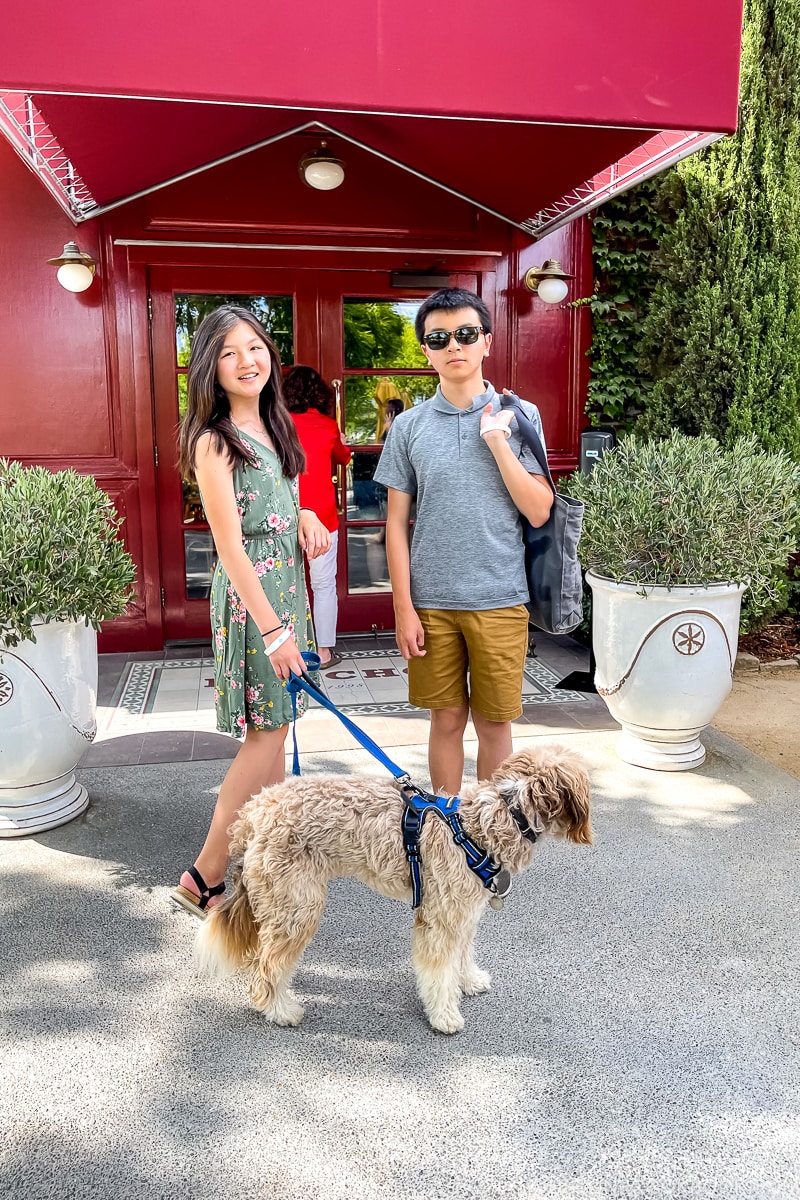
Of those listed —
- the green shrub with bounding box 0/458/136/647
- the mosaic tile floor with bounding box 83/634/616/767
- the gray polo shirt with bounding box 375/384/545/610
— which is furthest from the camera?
the mosaic tile floor with bounding box 83/634/616/767

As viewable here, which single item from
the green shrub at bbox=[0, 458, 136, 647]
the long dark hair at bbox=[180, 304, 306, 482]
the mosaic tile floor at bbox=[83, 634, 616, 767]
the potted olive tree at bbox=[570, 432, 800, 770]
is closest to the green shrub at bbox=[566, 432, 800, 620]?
the potted olive tree at bbox=[570, 432, 800, 770]

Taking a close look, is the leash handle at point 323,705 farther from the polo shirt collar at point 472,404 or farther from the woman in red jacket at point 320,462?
the woman in red jacket at point 320,462

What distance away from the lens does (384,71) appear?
150 inches

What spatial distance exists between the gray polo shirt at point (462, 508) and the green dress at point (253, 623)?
39 centimetres

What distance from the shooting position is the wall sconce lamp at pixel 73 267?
566cm

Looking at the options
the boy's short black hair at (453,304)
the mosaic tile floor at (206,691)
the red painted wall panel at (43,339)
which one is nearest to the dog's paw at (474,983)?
the boy's short black hair at (453,304)

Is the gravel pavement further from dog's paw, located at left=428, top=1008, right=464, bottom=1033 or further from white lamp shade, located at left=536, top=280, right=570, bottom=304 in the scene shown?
white lamp shade, located at left=536, top=280, right=570, bottom=304

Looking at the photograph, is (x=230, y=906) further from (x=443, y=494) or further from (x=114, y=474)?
(x=114, y=474)

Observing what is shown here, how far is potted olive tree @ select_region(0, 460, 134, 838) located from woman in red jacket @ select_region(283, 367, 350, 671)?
2.04 metres

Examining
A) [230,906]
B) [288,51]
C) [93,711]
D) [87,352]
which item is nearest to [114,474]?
[87,352]

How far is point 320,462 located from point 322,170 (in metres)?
1.85

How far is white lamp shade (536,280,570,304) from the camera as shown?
627 centimetres

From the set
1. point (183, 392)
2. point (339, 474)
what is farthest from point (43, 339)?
point (339, 474)

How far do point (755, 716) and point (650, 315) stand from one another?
302 cm
